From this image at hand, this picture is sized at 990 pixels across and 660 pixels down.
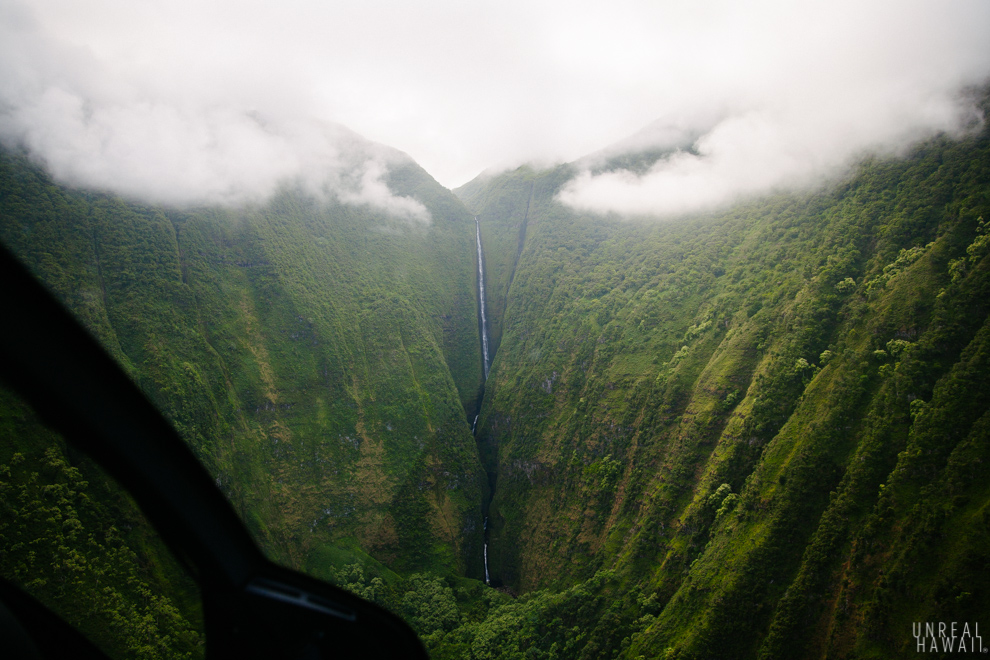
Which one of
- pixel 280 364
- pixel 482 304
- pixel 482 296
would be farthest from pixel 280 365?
pixel 482 296

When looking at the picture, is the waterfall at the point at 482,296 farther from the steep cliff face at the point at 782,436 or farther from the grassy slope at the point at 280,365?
the steep cliff face at the point at 782,436

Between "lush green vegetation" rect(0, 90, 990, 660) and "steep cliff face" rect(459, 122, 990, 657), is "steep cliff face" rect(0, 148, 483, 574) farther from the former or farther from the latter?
"steep cliff face" rect(459, 122, 990, 657)

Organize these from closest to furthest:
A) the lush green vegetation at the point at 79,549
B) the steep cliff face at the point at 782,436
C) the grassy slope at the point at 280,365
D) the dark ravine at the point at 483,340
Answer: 1. the lush green vegetation at the point at 79,549
2. the steep cliff face at the point at 782,436
3. the grassy slope at the point at 280,365
4. the dark ravine at the point at 483,340

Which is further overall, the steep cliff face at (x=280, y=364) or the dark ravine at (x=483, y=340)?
the dark ravine at (x=483, y=340)

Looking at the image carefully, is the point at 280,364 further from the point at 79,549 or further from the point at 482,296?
the point at 482,296

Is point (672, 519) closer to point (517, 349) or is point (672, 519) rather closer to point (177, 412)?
point (517, 349)

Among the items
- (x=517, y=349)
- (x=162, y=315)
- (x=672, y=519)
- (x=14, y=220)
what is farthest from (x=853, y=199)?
(x=14, y=220)

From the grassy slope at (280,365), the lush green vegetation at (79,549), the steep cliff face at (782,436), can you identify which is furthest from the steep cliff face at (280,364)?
the lush green vegetation at (79,549)
